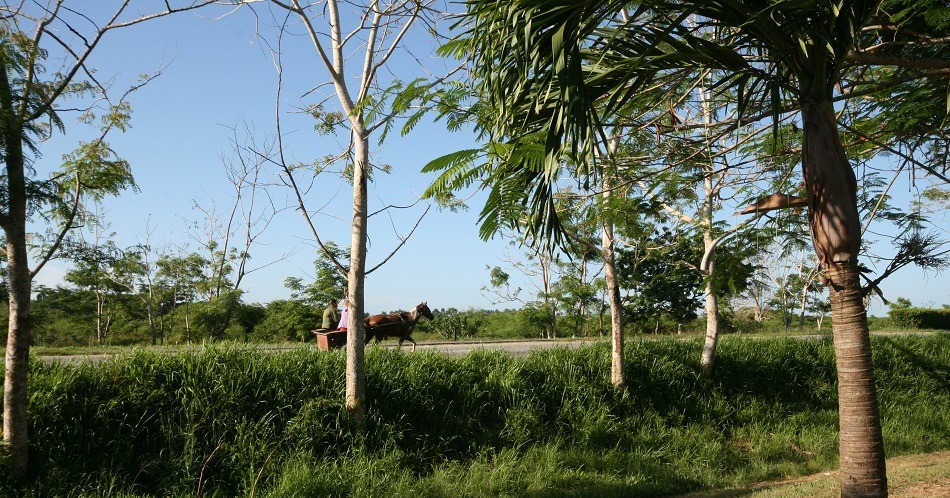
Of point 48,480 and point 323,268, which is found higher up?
point 323,268

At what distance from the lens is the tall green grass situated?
277 inches

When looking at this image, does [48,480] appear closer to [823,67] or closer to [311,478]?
[311,478]

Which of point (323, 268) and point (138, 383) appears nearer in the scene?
point (138, 383)

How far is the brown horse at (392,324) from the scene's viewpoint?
45.9ft

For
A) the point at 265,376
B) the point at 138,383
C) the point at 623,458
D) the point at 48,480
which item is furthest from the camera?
the point at 623,458

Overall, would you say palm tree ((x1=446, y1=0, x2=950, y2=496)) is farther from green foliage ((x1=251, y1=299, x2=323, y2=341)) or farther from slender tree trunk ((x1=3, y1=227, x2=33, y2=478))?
green foliage ((x1=251, y1=299, x2=323, y2=341))

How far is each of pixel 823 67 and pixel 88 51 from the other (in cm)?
550

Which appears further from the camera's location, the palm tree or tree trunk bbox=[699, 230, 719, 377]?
tree trunk bbox=[699, 230, 719, 377]

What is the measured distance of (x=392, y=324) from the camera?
46.7 ft

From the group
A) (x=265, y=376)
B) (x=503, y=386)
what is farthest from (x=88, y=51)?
(x=503, y=386)

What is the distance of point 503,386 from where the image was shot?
32.5ft

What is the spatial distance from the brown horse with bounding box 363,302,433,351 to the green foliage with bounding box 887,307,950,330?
2482 cm

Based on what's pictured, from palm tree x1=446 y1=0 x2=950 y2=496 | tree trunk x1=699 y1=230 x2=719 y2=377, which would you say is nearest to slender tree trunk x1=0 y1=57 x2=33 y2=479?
palm tree x1=446 y1=0 x2=950 y2=496

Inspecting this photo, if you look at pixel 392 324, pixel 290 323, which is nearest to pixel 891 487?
pixel 392 324
